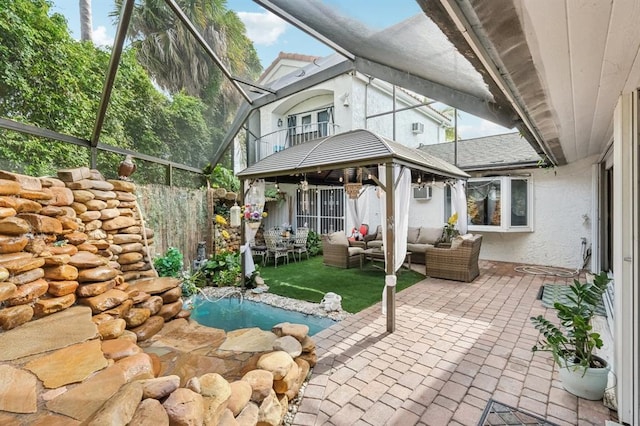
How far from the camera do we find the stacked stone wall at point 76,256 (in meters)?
2.43

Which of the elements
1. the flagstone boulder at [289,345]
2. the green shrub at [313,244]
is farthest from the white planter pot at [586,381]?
the green shrub at [313,244]

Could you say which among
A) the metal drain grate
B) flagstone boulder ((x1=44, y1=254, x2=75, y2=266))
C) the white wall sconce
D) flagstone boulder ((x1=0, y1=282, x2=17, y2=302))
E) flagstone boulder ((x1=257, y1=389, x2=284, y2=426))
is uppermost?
the white wall sconce

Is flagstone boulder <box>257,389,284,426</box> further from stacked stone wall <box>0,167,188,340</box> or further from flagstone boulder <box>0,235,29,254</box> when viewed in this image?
flagstone boulder <box>0,235,29,254</box>

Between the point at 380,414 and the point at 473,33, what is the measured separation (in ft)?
9.05

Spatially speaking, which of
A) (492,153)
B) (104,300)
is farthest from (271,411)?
(492,153)

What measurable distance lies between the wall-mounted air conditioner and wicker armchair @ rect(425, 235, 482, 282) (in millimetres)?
2983

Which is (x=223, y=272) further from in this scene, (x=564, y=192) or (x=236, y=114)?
(x=564, y=192)

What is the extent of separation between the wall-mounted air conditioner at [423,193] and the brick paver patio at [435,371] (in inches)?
199

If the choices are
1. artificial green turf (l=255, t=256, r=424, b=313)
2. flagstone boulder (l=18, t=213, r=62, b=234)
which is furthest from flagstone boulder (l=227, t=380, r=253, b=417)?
artificial green turf (l=255, t=256, r=424, b=313)

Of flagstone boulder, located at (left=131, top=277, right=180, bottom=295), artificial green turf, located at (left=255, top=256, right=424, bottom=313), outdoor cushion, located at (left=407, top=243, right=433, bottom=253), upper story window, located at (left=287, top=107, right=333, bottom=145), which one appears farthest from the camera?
upper story window, located at (left=287, top=107, right=333, bottom=145)

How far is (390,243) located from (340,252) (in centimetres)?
383

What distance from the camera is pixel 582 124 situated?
3.68 meters

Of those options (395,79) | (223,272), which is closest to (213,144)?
(223,272)

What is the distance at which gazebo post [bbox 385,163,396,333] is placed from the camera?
3.90 m
